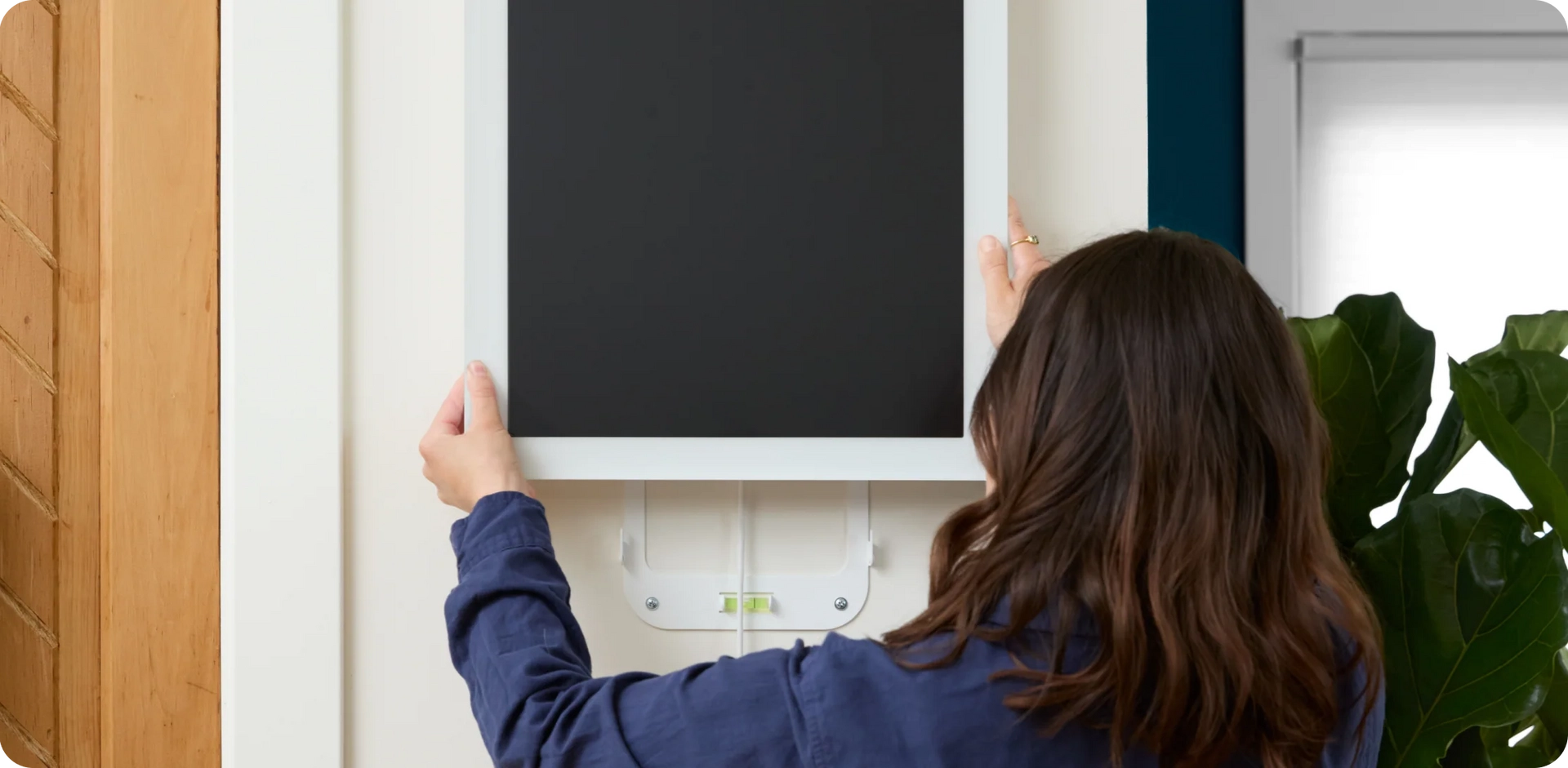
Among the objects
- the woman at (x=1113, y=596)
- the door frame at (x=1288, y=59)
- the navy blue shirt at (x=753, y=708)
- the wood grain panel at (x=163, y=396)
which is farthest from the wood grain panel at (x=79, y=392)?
the door frame at (x=1288, y=59)

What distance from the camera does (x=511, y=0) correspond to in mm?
993

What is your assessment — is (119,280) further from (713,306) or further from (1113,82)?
(1113,82)

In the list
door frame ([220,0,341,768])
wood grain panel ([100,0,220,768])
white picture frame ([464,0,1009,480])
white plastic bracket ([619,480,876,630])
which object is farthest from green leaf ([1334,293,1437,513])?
wood grain panel ([100,0,220,768])

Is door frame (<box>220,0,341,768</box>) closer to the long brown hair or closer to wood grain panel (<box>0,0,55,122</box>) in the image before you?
wood grain panel (<box>0,0,55,122</box>)

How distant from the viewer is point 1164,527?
0.64 m

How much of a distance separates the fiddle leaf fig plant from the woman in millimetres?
173

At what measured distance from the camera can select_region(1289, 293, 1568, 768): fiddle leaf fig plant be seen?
0.82 meters

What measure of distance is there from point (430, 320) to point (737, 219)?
0.33 meters

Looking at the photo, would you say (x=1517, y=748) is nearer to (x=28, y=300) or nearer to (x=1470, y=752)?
(x=1470, y=752)

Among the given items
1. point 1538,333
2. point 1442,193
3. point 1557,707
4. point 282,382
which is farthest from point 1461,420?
point 1442,193

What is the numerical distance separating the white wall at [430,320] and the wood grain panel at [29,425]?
365mm

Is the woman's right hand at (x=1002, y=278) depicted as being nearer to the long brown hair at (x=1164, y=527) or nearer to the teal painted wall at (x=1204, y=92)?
the long brown hair at (x=1164, y=527)

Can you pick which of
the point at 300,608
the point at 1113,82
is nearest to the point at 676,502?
the point at 300,608

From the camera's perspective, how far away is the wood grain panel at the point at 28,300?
113 centimetres
